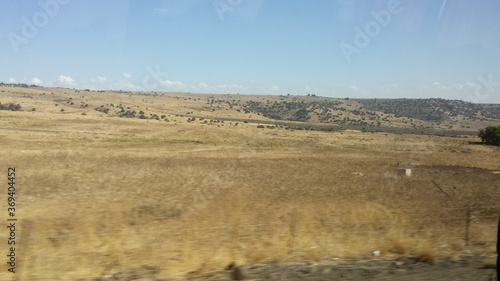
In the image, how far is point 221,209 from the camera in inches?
591

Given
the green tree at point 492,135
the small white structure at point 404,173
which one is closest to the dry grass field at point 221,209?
the small white structure at point 404,173

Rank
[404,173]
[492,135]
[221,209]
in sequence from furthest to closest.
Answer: [492,135] < [404,173] < [221,209]

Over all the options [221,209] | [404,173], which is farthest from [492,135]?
[221,209]

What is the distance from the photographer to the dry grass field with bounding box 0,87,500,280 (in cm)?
984

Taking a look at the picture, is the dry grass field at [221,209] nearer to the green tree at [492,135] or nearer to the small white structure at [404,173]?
the small white structure at [404,173]

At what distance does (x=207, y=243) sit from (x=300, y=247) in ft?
8.38

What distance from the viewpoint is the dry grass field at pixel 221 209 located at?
984 centimetres

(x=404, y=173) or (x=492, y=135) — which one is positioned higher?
(x=492, y=135)

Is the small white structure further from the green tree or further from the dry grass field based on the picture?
the green tree

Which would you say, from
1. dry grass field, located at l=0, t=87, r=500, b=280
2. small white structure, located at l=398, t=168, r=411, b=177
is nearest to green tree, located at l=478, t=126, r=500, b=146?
dry grass field, located at l=0, t=87, r=500, b=280

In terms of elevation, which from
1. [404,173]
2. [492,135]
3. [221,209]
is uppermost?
[492,135]

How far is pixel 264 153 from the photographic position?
33031 mm

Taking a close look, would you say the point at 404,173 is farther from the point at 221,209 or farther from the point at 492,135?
the point at 492,135

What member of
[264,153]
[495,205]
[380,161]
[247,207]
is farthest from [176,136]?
[495,205]
